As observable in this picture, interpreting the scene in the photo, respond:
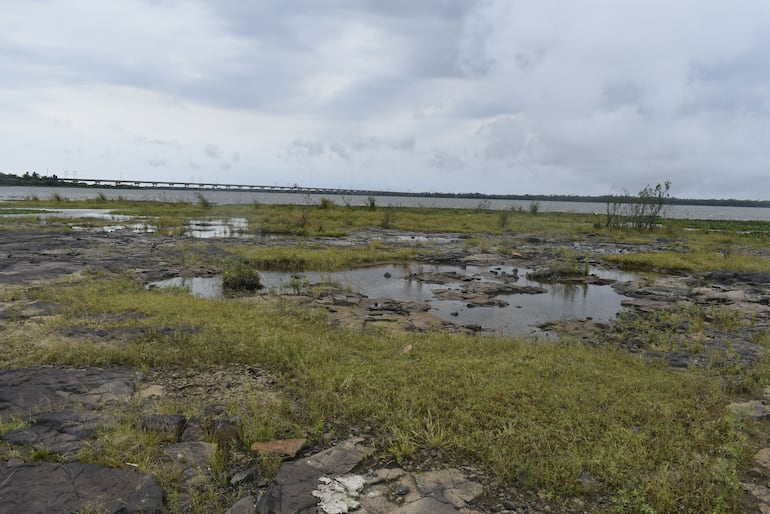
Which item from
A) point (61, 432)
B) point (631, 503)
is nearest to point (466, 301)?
point (631, 503)

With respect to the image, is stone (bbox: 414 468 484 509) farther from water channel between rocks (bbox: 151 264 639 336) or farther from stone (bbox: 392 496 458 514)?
water channel between rocks (bbox: 151 264 639 336)

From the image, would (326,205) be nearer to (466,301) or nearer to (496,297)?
(496,297)

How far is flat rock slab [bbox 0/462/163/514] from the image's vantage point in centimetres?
356

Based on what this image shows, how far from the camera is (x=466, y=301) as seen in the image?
12.0 metres

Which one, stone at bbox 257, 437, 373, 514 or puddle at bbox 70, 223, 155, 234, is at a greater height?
puddle at bbox 70, 223, 155, 234

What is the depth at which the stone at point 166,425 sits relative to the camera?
183 inches

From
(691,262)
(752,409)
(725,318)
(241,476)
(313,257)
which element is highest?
(691,262)

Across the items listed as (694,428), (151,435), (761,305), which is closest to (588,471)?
(694,428)

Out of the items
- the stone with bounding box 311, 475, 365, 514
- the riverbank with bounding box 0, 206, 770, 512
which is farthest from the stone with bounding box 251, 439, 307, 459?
the stone with bounding box 311, 475, 365, 514

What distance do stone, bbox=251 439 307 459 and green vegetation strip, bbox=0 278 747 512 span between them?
179 mm

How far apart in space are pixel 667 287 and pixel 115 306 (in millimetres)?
15234

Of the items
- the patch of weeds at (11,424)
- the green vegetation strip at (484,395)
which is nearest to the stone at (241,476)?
the green vegetation strip at (484,395)

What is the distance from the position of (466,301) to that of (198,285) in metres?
7.59

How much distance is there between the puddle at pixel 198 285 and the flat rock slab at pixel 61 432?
663 centimetres
